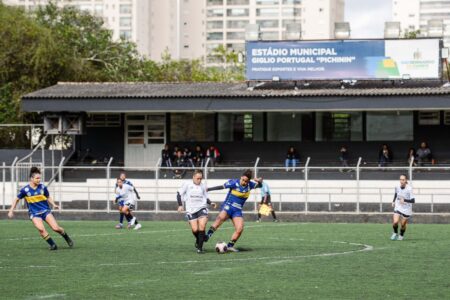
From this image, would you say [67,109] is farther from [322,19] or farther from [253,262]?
[322,19]

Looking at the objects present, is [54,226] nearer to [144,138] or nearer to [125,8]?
[144,138]

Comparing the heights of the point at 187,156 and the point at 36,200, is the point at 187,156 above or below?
above

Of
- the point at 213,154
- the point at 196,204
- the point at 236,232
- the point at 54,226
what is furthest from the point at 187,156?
the point at 236,232

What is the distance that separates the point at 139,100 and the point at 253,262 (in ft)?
94.3

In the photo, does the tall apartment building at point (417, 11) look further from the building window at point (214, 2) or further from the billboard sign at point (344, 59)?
the billboard sign at point (344, 59)

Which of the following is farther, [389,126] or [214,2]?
[214,2]

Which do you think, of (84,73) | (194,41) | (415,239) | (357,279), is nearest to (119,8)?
(194,41)

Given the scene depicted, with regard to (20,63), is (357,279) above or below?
below

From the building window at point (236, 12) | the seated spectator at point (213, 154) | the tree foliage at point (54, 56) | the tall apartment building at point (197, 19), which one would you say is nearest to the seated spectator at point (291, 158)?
the seated spectator at point (213, 154)

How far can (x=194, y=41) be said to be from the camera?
164m

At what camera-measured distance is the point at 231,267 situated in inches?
771

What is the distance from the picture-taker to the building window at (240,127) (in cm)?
5003

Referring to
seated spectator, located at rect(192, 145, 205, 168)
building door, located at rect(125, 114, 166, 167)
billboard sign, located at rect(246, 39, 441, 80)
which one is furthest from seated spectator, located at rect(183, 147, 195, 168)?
billboard sign, located at rect(246, 39, 441, 80)

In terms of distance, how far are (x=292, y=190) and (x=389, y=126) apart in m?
9.03
